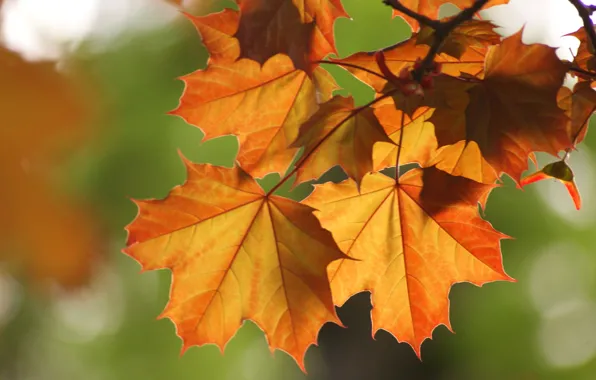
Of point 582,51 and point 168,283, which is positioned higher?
point 582,51

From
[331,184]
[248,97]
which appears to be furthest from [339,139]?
[248,97]

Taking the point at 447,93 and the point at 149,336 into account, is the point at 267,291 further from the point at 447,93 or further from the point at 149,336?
the point at 149,336

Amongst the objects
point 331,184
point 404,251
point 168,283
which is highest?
point 331,184

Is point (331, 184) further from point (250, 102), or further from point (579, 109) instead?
point (579, 109)

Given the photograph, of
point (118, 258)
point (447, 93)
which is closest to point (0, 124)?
A: point (447, 93)

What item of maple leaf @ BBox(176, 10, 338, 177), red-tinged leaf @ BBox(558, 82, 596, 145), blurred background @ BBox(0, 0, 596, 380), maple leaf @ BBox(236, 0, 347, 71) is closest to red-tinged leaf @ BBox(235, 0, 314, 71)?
maple leaf @ BBox(236, 0, 347, 71)

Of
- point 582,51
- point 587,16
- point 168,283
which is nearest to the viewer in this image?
point 587,16
